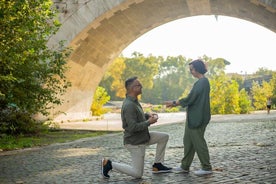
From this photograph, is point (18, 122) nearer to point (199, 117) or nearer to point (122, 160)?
point (122, 160)

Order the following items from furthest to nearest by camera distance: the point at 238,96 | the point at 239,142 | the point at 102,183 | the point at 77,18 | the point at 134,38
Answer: the point at 238,96, the point at 134,38, the point at 77,18, the point at 239,142, the point at 102,183

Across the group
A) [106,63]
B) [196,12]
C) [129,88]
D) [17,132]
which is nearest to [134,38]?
[106,63]

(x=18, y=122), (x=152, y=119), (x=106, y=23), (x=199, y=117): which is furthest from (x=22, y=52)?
(x=106, y=23)

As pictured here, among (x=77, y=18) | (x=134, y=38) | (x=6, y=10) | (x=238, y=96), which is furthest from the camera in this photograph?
(x=238, y=96)

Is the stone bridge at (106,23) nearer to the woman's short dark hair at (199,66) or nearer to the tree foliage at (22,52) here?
the tree foliage at (22,52)

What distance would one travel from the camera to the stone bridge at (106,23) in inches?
609

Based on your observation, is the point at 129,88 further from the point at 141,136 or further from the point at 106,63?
the point at 106,63

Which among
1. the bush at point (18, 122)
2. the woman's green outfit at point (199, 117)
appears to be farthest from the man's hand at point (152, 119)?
the bush at point (18, 122)

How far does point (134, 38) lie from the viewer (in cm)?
2059

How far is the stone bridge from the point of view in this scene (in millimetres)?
15461

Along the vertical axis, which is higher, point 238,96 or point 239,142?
point 238,96

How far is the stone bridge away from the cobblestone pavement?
739cm

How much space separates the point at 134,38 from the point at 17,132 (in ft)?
31.4

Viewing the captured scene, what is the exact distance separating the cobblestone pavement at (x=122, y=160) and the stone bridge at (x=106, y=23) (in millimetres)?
A: 7393
